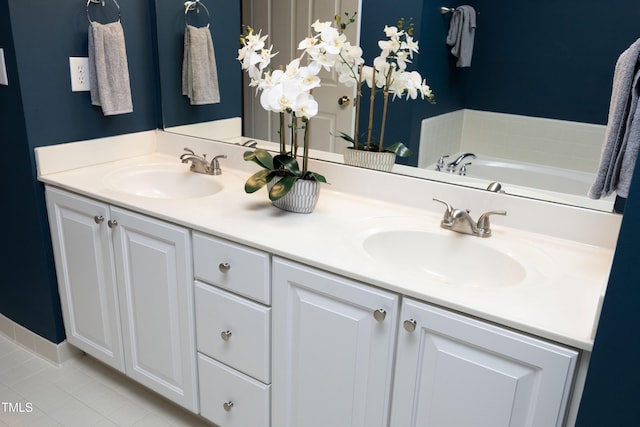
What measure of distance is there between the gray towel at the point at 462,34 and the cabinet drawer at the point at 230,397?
1127mm

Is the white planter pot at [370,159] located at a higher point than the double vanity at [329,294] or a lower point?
higher

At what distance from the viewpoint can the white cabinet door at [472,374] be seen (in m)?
1.04

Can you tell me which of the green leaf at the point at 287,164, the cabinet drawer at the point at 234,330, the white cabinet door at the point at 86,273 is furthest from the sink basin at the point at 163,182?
the cabinet drawer at the point at 234,330

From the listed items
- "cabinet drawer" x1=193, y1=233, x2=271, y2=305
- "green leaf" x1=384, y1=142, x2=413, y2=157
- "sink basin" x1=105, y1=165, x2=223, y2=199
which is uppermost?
"green leaf" x1=384, y1=142, x2=413, y2=157

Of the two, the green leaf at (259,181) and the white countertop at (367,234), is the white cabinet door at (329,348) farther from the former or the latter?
the green leaf at (259,181)

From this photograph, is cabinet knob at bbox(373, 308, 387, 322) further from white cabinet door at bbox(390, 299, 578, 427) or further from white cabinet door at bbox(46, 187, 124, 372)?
white cabinet door at bbox(46, 187, 124, 372)

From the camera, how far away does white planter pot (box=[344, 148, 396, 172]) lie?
175 centimetres

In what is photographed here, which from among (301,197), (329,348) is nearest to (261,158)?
(301,197)

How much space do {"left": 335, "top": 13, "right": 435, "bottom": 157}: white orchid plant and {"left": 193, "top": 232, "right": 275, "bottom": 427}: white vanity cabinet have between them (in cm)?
64

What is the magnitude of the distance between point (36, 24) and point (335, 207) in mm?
1259

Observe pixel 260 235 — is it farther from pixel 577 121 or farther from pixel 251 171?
pixel 577 121

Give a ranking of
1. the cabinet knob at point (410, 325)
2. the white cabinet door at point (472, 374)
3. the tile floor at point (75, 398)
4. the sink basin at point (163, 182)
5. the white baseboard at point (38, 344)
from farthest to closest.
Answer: the white baseboard at point (38, 344) < the sink basin at point (163, 182) < the tile floor at point (75, 398) < the cabinet knob at point (410, 325) < the white cabinet door at point (472, 374)

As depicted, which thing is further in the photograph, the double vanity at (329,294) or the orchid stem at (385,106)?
the orchid stem at (385,106)

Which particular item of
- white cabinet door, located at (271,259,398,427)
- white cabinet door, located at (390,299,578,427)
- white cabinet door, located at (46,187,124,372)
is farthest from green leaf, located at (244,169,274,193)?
white cabinet door, located at (390,299,578,427)
